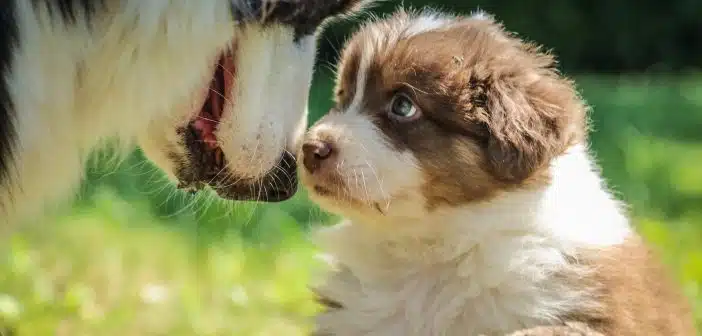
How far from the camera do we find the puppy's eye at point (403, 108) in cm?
258

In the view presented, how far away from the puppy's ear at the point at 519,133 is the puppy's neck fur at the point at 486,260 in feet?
0.34

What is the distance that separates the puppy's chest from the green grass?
1.33 feet

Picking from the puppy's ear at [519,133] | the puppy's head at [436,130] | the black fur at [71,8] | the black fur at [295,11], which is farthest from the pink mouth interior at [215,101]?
the puppy's ear at [519,133]

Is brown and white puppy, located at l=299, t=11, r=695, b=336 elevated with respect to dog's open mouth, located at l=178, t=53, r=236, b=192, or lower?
elevated

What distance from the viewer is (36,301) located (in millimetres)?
3549

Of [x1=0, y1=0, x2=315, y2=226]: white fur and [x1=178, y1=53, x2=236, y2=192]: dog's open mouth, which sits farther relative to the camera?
[x1=178, y1=53, x2=236, y2=192]: dog's open mouth

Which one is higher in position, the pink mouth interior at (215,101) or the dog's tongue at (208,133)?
the pink mouth interior at (215,101)

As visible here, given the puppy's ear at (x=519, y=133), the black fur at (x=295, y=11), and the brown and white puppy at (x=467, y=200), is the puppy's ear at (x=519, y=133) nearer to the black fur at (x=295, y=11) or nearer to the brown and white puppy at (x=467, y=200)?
the brown and white puppy at (x=467, y=200)

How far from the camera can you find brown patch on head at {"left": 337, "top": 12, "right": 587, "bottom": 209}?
253cm

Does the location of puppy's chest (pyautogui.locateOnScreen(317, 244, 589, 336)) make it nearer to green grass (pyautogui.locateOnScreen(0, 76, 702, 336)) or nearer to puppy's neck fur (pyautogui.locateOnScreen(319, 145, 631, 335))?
puppy's neck fur (pyautogui.locateOnScreen(319, 145, 631, 335))

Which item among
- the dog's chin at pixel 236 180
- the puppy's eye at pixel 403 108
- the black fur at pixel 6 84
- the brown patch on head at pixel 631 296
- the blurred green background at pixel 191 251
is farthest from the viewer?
the blurred green background at pixel 191 251

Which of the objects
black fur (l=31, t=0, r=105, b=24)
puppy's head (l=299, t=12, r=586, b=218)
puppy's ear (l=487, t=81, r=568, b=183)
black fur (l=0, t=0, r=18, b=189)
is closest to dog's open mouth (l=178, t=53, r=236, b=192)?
puppy's head (l=299, t=12, r=586, b=218)

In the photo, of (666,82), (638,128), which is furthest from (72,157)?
(666,82)

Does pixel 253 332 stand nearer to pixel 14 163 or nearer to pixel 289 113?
pixel 289 113
